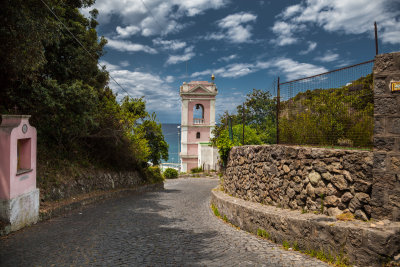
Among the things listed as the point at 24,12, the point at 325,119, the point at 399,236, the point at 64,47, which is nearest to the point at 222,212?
the point at 325,119

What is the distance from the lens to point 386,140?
4613 mm

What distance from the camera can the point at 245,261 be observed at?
4.76 meters

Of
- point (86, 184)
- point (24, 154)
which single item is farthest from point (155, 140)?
point (24, 154)

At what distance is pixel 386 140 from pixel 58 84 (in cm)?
1099

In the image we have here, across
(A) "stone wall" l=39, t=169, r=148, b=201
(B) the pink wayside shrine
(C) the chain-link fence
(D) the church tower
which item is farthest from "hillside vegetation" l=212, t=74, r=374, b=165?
(D) the church tower

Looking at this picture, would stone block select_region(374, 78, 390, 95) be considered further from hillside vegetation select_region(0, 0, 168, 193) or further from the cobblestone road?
hillside vegetation select_region(0, 0, 168, 193)

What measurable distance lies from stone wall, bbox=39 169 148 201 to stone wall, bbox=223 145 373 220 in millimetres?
6813

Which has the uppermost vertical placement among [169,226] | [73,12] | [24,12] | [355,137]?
[73,12]

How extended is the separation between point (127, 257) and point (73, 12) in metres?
11.4

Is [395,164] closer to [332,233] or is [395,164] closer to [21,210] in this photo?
[332,233]

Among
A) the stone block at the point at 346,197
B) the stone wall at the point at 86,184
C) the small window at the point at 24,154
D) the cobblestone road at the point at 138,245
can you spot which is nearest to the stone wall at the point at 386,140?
the stone block at the point at 346,197

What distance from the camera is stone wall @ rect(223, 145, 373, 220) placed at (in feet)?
15.9

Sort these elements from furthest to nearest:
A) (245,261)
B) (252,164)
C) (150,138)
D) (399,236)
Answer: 1. (150,138)
2. (252,164)
3. (245,261)
4. (399,236)

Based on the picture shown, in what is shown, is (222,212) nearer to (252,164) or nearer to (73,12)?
(252,164)
